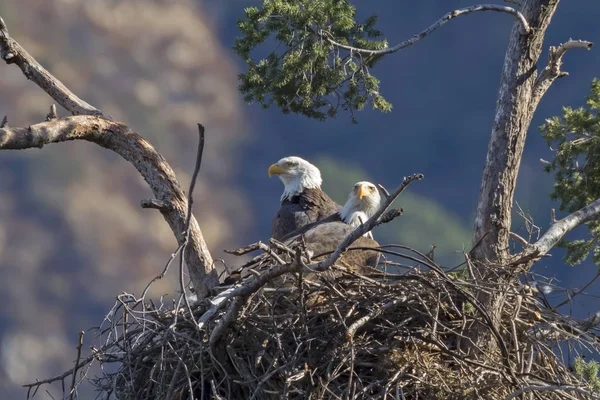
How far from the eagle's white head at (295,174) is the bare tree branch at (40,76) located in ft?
9.60

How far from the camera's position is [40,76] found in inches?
254

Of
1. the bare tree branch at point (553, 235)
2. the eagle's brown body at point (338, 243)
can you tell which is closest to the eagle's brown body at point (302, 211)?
the eagle's brown body at point (338, 243)

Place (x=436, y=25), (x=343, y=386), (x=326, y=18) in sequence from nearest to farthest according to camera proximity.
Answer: (x=343, y=386), (x=436, y=25), (x=326, y=18)

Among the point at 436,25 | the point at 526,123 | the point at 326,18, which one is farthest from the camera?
the point at 326,18

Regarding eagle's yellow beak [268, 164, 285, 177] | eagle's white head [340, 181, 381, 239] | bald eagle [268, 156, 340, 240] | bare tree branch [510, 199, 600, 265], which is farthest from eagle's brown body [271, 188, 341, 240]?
bare tree branch [510, 199, 600, 265]

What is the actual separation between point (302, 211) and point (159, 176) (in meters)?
2.67

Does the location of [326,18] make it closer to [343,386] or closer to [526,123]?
[526,123]

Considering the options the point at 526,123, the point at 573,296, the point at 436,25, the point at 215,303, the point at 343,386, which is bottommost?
the point at 343,386

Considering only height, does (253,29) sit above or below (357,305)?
above

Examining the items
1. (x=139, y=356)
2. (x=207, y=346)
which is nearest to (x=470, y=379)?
(x=207, y=346)

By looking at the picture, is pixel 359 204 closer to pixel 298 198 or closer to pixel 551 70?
pixel 298 198

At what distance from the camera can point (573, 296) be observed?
588 centimetres

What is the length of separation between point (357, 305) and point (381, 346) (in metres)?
0.26

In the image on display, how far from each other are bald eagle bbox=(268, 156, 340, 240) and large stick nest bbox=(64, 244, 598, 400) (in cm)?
281
